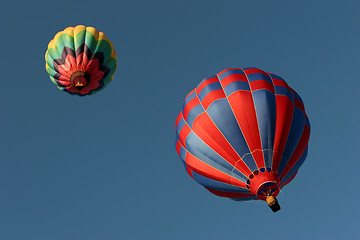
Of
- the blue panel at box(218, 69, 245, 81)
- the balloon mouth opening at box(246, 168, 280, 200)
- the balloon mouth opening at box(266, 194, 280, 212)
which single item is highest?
the blue panel at box(218, 69, 245, 81)

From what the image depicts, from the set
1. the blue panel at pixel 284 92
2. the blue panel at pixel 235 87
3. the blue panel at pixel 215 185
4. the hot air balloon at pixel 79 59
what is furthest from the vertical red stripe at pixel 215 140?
the hot air balloon at pixel 79 59

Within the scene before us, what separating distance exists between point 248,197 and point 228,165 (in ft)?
5.34

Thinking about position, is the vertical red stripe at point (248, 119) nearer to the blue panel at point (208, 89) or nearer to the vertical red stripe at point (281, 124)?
the vertical red stripe at point (281, 124)

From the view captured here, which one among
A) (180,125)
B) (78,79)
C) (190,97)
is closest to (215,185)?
(180,125)

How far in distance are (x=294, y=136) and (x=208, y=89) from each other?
130 inches

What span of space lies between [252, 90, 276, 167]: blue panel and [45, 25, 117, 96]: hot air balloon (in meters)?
7.77

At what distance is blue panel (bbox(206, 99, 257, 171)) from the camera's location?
14.9 m

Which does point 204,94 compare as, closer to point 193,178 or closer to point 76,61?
point 193,178

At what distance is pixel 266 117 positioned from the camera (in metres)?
15.3

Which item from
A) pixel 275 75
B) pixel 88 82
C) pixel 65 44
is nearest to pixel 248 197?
pixel 275 75

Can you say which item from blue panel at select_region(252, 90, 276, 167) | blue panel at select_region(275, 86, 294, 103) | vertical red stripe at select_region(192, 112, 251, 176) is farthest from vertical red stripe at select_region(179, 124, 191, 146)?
blue panel at select_region(275, 86, 294, 103)

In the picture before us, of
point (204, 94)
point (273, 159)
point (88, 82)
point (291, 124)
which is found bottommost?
point (273, 159)

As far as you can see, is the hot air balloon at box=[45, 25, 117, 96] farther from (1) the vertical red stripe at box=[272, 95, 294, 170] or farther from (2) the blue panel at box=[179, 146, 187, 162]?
(1) the vertical red stripe at box=[272, 95, 294, 170]

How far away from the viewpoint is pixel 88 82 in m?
20.6
